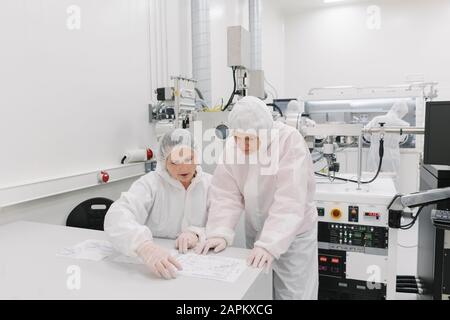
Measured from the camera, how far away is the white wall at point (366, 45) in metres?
4.70

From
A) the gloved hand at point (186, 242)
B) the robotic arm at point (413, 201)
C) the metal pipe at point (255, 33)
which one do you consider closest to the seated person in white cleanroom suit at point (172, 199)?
the gloved hand at point (186, 242)

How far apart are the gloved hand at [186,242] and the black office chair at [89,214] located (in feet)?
2.57

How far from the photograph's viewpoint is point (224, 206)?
1.41 meters

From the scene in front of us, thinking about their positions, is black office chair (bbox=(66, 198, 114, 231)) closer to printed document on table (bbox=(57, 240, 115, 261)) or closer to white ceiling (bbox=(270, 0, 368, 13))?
printed document on table (bbox=(57, 240, 115, 261))

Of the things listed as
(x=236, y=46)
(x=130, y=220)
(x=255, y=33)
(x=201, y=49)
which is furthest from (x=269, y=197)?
(x=255, y=33)

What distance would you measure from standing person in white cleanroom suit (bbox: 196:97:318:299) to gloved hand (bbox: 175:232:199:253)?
0.15 ft

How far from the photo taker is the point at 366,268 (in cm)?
182

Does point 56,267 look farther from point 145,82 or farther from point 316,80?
point 316,80

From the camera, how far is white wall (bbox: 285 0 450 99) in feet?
15.4

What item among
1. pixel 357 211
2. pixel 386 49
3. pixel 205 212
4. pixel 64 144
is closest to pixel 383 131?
pixel 357 211

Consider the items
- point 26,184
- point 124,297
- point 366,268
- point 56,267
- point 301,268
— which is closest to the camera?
point 124,297

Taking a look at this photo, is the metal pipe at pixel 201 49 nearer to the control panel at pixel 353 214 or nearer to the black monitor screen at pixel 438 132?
the control panel at pixel 353 214

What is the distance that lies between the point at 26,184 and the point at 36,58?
23.5 inches

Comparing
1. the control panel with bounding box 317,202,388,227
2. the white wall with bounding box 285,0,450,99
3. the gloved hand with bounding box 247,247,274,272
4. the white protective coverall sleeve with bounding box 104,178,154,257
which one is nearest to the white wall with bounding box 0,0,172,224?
the white protective coverall sleeve with bounding box 104,178,154,257
